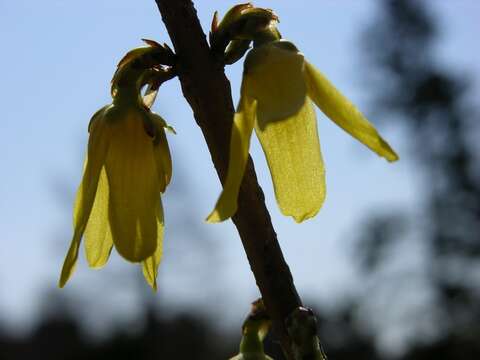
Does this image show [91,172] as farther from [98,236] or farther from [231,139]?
[231,139]

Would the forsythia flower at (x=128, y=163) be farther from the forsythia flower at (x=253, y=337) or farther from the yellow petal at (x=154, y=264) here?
the forsythia flower at (x=253, y=337)

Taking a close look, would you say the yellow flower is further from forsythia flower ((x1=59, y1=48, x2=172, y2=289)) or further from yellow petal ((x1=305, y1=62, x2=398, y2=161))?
forsythia flower ((x1=59, y1=48, x2=172, y2=289))

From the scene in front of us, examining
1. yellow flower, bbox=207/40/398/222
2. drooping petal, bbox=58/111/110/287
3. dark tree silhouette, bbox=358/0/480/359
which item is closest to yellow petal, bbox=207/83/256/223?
yellow flower, bbox=207/40/398/222

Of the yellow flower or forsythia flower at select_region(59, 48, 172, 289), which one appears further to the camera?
forsythia flower at select_region(59, 48, 172, 289)

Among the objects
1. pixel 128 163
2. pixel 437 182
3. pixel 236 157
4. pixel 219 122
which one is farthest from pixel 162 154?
pixel 437 182

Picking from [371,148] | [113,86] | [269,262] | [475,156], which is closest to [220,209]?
[269,262]

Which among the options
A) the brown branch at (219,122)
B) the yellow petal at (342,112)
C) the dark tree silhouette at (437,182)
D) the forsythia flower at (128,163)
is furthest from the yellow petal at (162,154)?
the dark tree silhouette at (437,182)
